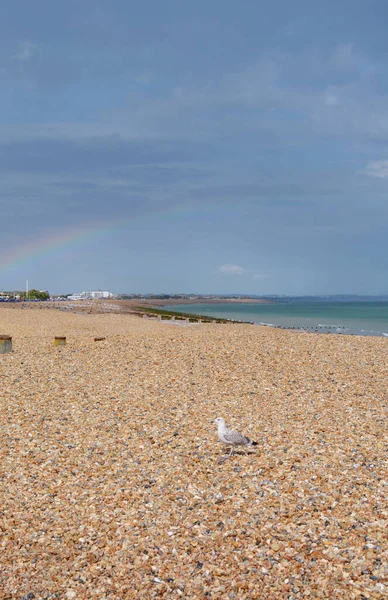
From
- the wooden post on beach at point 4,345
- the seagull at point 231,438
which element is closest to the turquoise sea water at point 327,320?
the wooden post on beach at point 4,345

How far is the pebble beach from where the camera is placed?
16.9 ft

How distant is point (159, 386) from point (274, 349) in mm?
6938

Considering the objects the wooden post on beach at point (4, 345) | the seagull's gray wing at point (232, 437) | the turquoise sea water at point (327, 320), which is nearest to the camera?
the seagull's gray wing at point (232, 437)

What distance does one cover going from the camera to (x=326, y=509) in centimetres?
637

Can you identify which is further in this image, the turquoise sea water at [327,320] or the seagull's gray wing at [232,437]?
the turquoise sea water at [327,320]

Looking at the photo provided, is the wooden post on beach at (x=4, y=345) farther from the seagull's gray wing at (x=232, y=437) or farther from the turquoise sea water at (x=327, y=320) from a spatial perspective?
the turquoise sea water at (x=327, y=320)

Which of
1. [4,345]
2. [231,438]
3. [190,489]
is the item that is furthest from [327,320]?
[190,489]

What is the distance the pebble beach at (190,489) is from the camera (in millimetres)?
5141

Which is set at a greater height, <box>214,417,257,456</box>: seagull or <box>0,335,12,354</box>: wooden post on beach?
<box>0,335,12,354</box>: wooden post on beach

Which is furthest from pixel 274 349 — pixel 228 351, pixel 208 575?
pixel 208 575

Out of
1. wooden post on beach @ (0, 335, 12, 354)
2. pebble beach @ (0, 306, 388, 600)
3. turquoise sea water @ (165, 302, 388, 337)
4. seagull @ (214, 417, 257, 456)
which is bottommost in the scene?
turquoise sea water @ (165, 302, 388, 337)

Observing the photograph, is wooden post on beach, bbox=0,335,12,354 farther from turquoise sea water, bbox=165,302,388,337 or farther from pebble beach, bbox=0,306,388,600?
turquoise sea water, bbox=165,302,388,337

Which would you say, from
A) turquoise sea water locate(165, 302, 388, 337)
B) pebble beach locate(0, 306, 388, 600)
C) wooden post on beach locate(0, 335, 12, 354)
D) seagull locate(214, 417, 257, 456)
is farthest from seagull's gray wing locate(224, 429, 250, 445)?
turquoise sea water locate(165, 302, 388, 337)

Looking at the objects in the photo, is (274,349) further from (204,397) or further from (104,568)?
(104,568)
